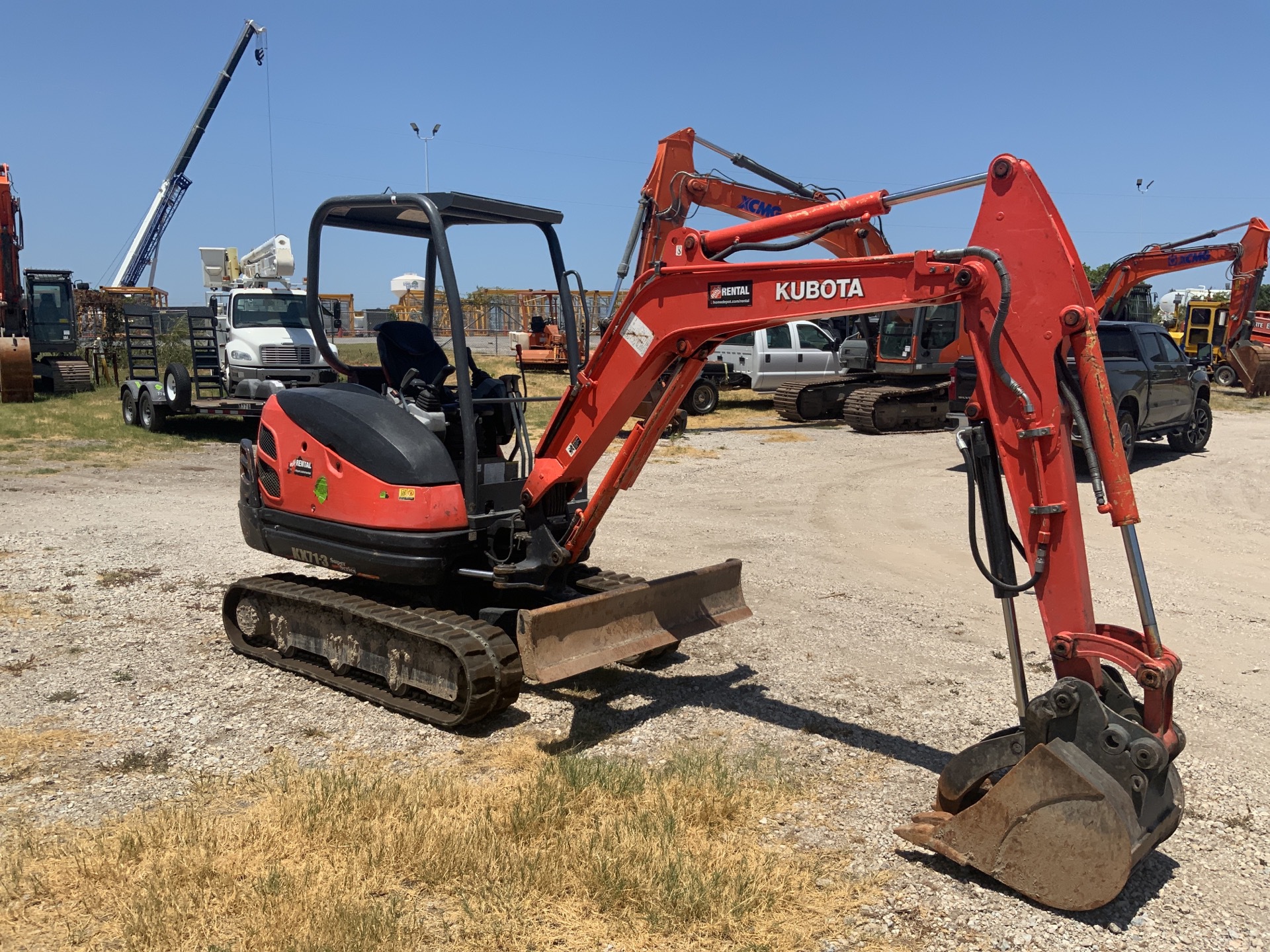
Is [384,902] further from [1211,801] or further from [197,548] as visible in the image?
[197,548]

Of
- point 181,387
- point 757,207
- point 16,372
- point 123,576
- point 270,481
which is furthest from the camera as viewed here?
point 16,372

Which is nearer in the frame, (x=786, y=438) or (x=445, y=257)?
(x=445, y=257)

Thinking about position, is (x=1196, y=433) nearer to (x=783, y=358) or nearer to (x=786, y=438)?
(x=786, y=438)

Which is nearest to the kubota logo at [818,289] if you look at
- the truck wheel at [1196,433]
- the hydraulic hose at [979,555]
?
the hydraulic hose at [979,555]

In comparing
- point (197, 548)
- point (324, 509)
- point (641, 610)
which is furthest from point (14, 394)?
point (641, 610)

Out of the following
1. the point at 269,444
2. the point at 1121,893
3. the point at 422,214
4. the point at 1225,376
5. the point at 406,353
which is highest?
the point at 422,214

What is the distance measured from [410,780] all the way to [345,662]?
151 centimetres

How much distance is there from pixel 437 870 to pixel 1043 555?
261 cm

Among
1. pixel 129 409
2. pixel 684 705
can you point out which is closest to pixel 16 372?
pixel 129 409

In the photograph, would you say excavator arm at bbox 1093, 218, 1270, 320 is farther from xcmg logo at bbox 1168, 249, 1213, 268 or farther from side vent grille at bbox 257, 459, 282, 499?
side vent grille at bbox 257, 459, 282, 499

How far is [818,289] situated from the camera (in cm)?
466

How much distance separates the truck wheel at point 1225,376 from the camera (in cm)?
2695

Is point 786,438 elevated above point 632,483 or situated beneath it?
situated beneath

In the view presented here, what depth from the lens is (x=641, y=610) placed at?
587 cm
